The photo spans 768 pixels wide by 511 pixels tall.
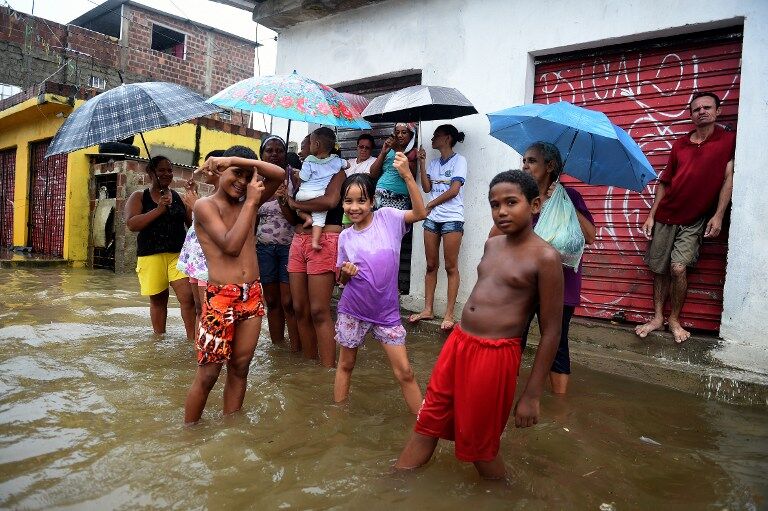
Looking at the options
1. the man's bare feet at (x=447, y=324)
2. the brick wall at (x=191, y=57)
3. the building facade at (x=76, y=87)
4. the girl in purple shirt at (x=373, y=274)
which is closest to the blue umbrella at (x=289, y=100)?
the girl in purple shirt at (x=373, y=274)

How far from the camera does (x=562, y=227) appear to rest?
349 cm

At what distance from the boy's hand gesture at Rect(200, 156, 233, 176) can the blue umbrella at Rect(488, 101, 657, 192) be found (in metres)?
1.95

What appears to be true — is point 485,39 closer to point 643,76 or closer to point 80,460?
point 643,76

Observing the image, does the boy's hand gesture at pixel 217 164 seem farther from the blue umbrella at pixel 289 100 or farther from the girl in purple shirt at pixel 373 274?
the blue umbrella at pixel 289 100

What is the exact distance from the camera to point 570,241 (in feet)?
11.4

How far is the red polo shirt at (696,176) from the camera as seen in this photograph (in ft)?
14.7

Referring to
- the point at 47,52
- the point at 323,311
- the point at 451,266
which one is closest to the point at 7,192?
the point at 47,52

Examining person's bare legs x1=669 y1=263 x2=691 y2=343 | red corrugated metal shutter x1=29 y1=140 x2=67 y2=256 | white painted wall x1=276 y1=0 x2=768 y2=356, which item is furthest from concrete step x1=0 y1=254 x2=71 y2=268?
person's bare legs x1=669 y1=263 x2=691 y2=343

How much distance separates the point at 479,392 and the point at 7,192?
17417mm

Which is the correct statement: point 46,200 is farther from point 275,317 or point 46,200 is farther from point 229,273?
point 229,273

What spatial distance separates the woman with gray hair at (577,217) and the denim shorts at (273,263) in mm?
2188

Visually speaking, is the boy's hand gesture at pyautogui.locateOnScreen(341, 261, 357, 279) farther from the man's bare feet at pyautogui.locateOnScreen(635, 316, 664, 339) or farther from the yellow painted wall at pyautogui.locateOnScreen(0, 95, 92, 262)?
the yellow painted wall at pyautogui.locateOnScreen(0, 95, 92, 262)


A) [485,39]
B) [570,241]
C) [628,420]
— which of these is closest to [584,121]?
[570,241]

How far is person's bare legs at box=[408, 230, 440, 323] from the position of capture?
579 centimetres
